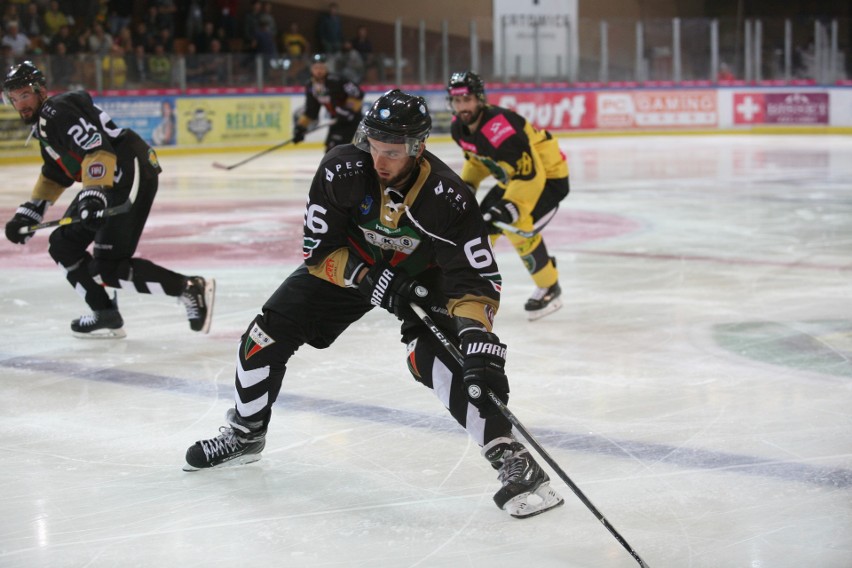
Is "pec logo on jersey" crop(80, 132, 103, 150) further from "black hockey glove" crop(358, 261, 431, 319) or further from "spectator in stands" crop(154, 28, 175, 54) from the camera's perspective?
"spectator in stands" crop(154, 28, 175, 54)

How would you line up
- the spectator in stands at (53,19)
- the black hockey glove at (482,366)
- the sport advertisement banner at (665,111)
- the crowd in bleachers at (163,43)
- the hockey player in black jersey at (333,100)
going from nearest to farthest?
the black hockey glove at (482,366)
the hockey player in black jersey at (333,100)
the crowd in bleachers at (163,43)
the spectator in stands at (53,19)
the sport advertisement banner at (665,111)

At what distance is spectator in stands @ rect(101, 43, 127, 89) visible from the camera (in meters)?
14.6

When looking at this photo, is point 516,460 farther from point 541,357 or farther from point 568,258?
point 568,258

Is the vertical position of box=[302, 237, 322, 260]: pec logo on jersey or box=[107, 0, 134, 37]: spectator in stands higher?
box=[107, 0, 134, 37]: spectator in stands

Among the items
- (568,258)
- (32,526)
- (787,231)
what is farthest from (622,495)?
(787,231)

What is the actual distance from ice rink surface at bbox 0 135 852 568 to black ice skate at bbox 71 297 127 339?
56 millimetres

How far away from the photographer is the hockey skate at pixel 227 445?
296cm

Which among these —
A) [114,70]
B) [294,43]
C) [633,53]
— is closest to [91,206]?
[114,70]

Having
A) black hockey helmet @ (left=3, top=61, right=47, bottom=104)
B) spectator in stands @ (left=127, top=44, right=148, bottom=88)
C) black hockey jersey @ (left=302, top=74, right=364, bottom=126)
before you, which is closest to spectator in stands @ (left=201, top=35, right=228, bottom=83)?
spectator in stands @ (left=127, top=44, right=148, bottom=88)

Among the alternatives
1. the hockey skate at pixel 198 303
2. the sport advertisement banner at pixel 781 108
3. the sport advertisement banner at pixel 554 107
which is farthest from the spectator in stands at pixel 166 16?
the hockey skate at pixel 198 303

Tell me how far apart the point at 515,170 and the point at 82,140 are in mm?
1820

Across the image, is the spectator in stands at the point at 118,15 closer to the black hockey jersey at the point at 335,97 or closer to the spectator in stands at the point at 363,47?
the spectator in stands at the point at 363,47

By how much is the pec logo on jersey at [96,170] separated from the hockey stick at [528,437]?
6.74 feet

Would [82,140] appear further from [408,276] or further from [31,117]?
[408,276]
